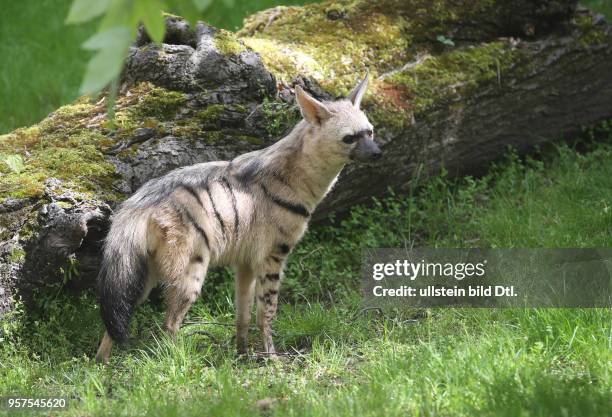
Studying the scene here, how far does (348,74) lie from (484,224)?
1600mm

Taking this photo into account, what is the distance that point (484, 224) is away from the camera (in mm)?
6262

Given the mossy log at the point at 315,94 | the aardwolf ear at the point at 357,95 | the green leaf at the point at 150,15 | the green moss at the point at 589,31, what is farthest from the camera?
the green moss at the point at 589,31

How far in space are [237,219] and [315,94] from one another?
58.2 inches

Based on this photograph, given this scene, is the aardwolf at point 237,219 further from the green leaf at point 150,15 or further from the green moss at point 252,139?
the green leaf at point 150,15

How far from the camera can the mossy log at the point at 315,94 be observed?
4.90m

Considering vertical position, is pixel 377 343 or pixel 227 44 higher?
pixel 227 44

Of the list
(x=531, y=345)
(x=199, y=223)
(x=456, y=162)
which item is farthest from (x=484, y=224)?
(x=199, y=223)

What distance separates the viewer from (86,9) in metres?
1.95

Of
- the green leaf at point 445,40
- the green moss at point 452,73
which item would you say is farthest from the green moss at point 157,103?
the green leaf at point 445,40

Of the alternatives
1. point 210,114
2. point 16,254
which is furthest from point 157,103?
point 16,254

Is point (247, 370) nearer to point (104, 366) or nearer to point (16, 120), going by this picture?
point (104, 366)

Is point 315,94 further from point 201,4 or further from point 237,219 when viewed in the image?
point 201,4

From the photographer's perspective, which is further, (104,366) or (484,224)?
(484,224)

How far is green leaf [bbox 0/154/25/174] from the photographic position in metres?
5.03
